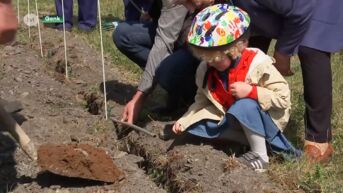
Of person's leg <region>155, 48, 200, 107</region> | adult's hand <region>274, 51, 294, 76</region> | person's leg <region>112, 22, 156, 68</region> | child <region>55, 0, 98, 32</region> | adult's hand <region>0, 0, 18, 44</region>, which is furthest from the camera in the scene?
child <region>55, 0, 98, 32</region>

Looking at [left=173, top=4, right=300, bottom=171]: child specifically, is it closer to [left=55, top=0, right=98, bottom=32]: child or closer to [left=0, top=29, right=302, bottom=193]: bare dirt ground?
[left=0, top=29, right=302, bottom=193]: bare dirt ground

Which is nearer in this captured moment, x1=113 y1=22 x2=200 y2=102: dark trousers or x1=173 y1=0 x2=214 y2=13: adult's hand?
x1=173 y1=0 x2=214 y2=13: adult's hand

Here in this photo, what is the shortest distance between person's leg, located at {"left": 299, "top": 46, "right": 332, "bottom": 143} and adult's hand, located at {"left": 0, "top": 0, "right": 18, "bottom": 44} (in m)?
1.61

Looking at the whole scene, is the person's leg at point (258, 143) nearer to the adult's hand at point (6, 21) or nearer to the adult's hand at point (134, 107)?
the adult's hand at point (134, 107)

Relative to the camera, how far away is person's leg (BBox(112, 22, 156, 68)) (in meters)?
4.17

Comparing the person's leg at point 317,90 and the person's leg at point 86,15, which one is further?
the person's leg at point 86,15

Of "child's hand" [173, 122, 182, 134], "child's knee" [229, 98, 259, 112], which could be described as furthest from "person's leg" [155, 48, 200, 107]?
"child's knee" [229, 98, 259, 112]

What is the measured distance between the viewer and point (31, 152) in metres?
3.07

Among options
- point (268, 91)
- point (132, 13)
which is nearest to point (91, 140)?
point (268, 91)

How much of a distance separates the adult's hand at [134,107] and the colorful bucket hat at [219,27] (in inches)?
23.8

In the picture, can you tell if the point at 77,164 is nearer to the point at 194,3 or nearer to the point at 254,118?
the point at 254,118

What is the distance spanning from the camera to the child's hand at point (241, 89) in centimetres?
318

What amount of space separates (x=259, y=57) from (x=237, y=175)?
0.62 metres

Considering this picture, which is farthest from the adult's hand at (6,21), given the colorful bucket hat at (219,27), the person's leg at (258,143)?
the person's leg at (258,143)
